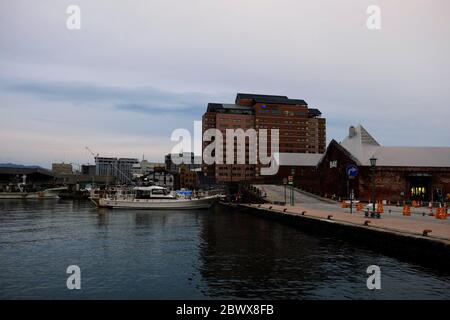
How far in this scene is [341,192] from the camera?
74.1 metres

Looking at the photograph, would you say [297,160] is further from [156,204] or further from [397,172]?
[156,204]

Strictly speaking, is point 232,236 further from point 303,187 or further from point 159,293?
point 303,187

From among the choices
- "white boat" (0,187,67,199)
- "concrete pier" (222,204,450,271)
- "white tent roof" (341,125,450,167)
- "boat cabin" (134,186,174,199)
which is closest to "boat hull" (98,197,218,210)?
"boat cabin" (134,186,174,199)

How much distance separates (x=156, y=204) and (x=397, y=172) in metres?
48.2

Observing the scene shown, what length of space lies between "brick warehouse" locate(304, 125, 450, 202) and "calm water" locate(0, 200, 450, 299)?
38323 millimetres

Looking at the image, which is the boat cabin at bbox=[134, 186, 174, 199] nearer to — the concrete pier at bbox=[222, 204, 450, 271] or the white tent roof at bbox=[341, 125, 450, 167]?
the white tent roof at bbox=[341, 125, 450, 167]

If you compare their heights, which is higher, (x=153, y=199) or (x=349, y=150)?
(x=349, y=150)

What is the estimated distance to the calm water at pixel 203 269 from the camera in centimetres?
1725

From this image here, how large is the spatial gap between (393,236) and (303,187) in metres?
67.5

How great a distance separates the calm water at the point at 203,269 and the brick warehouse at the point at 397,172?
1509 inches

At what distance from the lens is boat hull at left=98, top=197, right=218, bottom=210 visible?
78.1m

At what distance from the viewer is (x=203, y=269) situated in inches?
860
